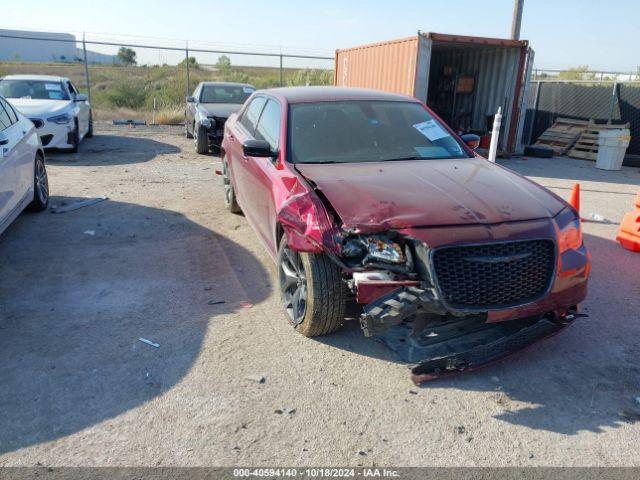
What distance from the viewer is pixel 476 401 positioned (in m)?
3.21

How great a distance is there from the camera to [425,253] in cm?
317

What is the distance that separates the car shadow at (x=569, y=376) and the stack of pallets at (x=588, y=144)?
10.6m

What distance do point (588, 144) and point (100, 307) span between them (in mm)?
13796

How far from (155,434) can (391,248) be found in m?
1.69

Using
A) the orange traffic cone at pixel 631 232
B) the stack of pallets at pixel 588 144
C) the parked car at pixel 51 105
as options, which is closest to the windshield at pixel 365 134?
the orange traffic cone at pixel 631 232

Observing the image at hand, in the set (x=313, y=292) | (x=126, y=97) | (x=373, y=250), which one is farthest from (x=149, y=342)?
(x=126, y=97)

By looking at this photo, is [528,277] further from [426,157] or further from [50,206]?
[50,206]

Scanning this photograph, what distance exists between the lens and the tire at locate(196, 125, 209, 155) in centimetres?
1159

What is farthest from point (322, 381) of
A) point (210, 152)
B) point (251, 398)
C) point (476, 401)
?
point (210, 152)

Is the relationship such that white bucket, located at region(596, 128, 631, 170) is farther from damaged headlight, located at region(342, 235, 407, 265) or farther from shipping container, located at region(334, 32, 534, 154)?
damaged headlight, located at region(342, 235, 407, 265)

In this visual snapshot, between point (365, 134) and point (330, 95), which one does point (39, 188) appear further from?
point (365, 134)

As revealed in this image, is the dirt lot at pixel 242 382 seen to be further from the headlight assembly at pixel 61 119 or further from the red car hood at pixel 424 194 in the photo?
the headlight assembly at pixel 61 119

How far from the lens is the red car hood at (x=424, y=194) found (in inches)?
132

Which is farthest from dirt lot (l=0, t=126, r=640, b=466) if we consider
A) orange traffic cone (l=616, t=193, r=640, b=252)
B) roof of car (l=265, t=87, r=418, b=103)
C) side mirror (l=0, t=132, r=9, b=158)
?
roof of car (l=265, t=87, r=418, b=103)
